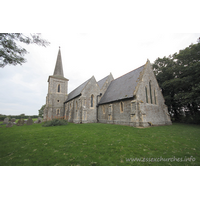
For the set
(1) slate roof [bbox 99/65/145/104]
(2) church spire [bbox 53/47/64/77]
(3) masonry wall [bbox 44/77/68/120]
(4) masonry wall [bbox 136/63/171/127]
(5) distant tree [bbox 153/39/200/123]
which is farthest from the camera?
(2) church spire [bbox 53/47/64/77]

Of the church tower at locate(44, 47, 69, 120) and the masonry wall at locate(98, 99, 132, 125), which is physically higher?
the church tower at locate(44, 47, 69, 120)

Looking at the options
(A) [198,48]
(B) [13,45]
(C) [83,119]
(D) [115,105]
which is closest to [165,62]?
(A) [198,48]

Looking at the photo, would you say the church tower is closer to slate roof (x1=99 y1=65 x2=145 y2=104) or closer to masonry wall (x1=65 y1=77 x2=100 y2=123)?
masonry wall (x1=65 y1=77 x2=100 y2=123)

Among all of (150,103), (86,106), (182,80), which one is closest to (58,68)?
(86,106)

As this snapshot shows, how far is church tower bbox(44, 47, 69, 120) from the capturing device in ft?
86.4

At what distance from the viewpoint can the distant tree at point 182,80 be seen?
51.4 feet

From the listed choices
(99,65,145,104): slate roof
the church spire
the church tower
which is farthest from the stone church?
the church spire

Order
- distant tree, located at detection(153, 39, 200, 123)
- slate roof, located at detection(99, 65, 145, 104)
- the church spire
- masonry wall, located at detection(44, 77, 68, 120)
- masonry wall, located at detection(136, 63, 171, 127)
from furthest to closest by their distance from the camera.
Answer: the church spire
masonry wall, located at detection(44, 77, 68, 120)
distant tree, located at detection(153, 39, 200, 123)
slate roof, located at detection(99, 65, 145, 104)
masonry wall, located at detection(136, 63, 171, 127)

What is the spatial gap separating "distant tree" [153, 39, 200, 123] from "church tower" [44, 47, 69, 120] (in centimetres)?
2703

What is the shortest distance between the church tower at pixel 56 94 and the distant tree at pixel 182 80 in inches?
1064

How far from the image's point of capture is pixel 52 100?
27.2 m

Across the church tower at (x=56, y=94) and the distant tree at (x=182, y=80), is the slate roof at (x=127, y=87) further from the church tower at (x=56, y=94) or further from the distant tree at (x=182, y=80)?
the church tower at (x=56, y=94)

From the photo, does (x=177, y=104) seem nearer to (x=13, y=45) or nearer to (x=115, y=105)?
(x=115, y=105)

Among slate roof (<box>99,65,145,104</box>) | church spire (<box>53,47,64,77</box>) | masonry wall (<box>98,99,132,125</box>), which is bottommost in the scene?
masonry wall (<box>98,99,132,125</box>)
